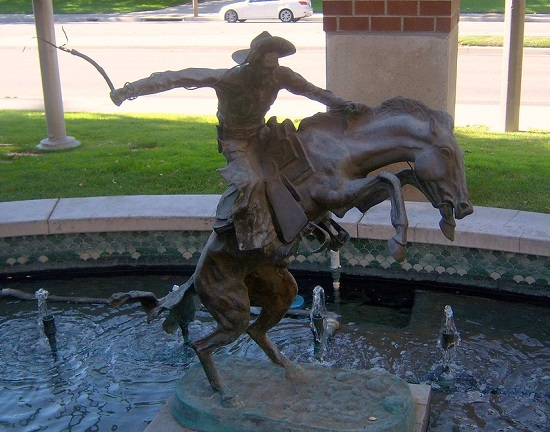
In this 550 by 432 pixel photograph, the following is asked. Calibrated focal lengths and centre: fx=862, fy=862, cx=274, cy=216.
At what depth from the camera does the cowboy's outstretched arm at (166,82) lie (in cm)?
390

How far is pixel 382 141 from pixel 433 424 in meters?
1.82

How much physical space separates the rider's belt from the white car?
25.5 m

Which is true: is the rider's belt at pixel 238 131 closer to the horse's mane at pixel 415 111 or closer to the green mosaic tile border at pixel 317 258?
the horse's mane at pixel 415 111

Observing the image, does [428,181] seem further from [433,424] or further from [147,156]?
[147,156]

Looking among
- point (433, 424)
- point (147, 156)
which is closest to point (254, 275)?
point (433, 424)

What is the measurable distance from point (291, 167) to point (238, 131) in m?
0.32

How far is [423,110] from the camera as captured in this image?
4246mm

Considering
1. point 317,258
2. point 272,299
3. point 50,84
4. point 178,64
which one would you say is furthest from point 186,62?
point 272,299

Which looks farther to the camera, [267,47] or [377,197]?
[377,197]

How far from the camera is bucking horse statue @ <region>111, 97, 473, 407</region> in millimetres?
4145

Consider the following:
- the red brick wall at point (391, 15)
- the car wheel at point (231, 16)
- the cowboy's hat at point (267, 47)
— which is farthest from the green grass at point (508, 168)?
the car wheel at point (231, 16)

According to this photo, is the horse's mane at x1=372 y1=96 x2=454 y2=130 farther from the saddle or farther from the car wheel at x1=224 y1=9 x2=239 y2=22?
the car wheel at x1=224 y1=9 x2=239 y2=22

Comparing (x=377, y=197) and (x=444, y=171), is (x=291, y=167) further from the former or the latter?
(x=444, y=171)

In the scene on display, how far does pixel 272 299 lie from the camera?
4812 mm
